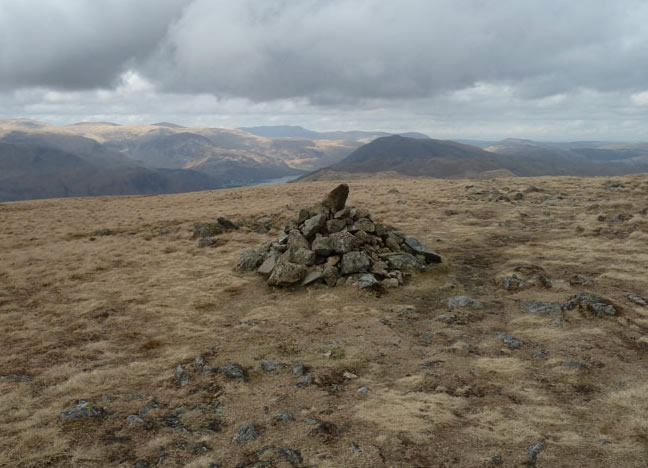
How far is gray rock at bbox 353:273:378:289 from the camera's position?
19.3 meters

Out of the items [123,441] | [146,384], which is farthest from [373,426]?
[146,384]

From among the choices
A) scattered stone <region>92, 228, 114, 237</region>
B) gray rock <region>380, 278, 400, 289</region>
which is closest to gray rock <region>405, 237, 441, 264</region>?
gray rock <region>380, 278, 400, 289</region>

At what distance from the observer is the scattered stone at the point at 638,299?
15.9 m

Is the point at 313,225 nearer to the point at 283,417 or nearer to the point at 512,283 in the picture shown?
the point at 512,283

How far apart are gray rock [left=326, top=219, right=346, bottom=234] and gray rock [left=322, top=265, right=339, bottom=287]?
3.72 metres

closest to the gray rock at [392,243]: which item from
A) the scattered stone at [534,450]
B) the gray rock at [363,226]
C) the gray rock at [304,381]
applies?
the gray rock at [363,226]

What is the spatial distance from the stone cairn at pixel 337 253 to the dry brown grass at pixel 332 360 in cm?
102

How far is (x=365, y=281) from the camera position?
64.1ft

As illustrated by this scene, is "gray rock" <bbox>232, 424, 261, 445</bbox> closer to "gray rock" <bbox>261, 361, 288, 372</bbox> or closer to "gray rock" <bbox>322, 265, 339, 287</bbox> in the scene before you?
"gray rock" <bbox>261, 361, 288, 372</bbox>

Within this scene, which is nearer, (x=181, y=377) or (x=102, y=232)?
(x=181, y=377)

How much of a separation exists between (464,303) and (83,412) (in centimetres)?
1511

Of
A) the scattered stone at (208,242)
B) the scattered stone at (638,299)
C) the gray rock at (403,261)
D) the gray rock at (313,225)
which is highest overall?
the gray rock at (313,225)

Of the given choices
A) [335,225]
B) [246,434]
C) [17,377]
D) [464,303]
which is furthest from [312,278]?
[17,377]

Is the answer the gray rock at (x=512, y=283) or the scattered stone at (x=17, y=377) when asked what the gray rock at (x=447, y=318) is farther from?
the scattered stone at (x=17, y=377)
